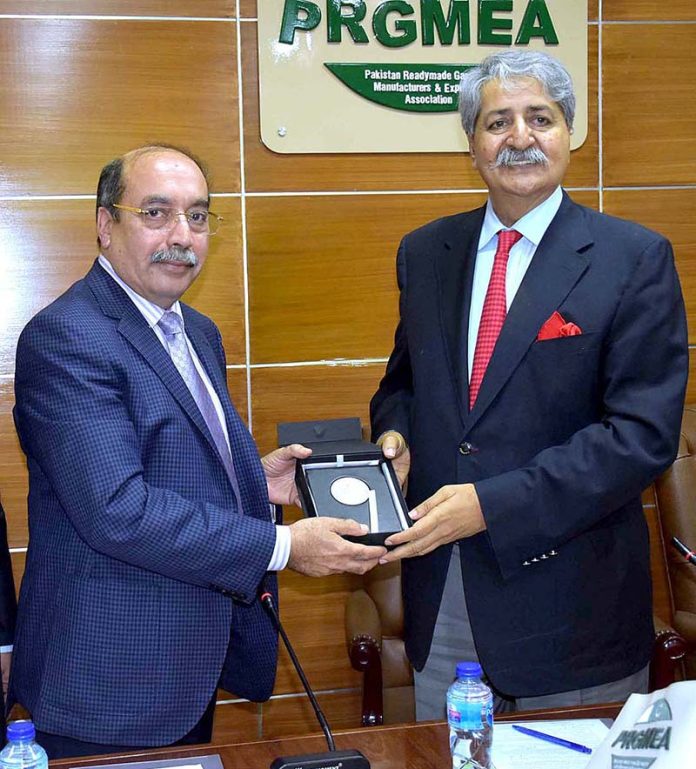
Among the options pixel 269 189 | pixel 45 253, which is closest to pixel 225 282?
pixel 269 189

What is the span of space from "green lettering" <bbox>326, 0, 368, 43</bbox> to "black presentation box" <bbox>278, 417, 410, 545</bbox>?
5.52 ft

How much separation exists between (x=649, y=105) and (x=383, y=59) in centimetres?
99

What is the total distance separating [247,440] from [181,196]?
0.56m

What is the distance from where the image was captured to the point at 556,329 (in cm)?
204

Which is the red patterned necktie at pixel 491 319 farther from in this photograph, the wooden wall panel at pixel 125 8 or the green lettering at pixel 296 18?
the wooden wall panel at pixel 125 8

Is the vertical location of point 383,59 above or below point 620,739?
above

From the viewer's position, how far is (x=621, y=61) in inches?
139

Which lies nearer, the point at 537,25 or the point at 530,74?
the point at 530,74

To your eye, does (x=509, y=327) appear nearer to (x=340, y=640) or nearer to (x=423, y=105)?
(x=423, y=105)

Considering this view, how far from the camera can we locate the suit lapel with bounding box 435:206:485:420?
2135 mm

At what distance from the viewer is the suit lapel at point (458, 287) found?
A: 2135mm

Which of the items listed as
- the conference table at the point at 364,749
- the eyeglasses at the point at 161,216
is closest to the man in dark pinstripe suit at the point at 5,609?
the conference table at the point at 364,749

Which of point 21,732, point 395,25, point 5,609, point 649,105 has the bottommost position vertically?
point 5,609

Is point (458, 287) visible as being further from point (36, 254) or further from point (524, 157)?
point (36, 254)
